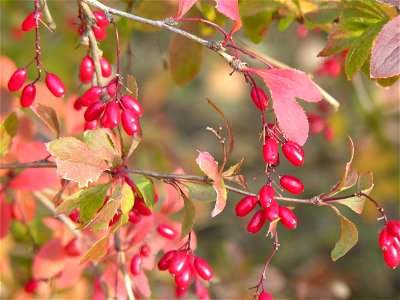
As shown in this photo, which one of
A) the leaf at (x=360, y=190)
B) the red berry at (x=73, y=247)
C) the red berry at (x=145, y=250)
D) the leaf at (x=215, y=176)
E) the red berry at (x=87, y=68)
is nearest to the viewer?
the leaf at (x=215, y=176)

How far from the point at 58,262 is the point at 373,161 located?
165cm

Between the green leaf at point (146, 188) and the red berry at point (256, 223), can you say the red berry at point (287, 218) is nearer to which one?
the red berry at point (256, 223)

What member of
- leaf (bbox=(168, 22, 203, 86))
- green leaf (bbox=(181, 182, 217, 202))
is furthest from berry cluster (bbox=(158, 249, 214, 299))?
leaf (bbox=(168, 22, 203, 86))

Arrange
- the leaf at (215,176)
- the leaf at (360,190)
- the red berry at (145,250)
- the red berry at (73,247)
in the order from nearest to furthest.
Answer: the leaf at (215,176)
the leaf at (360,190)
the red berry at (145,250)
the red berry at (73,247)

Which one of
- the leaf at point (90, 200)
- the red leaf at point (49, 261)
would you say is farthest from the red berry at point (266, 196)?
the red leaf at point (49, 261)

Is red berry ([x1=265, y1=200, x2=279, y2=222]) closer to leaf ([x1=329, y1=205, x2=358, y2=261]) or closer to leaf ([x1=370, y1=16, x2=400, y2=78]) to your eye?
leaf ([x1=329, y1=205, x2=358, y2=261])

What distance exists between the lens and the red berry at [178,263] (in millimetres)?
1076

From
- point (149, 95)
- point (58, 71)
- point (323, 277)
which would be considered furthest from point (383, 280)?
point (58, 71)

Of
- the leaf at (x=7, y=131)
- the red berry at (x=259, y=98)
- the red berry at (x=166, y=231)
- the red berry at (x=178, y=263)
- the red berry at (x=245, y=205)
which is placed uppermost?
the red berry at (x=259, y=98)

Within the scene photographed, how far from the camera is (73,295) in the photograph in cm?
204

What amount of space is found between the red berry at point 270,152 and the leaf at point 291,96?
2 cm

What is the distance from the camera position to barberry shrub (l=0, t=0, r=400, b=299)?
1.00m

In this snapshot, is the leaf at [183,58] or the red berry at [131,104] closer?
the red berry at [131,104]

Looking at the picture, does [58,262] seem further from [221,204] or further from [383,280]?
[383,280]
